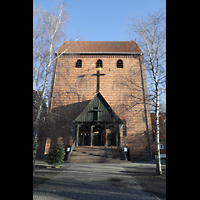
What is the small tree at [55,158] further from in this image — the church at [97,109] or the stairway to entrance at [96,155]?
the church at [97,109]

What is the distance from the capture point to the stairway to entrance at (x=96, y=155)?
17234 millimetres

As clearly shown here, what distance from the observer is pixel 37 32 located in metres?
9.93

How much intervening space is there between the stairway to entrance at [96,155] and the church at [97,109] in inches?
41.8

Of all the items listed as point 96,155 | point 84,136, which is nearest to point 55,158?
point 96,155

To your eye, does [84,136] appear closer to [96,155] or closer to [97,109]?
[97,109]

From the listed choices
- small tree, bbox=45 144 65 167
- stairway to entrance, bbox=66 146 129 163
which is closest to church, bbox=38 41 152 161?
stairway to entrance, bbox=66 146 129 163

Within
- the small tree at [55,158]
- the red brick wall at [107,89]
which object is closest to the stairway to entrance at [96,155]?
the red brick wall at [107,89]

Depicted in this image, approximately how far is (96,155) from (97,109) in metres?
5.62

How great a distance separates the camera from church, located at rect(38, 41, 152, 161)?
21.4m

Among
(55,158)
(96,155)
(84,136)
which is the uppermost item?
(84,136)

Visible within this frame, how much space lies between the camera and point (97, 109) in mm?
21406
